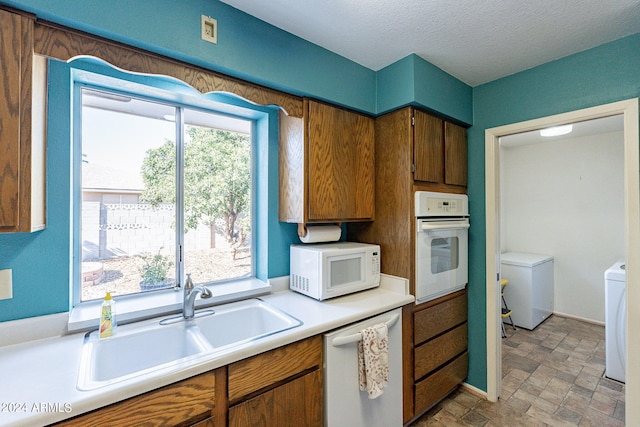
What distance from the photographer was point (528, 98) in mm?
2027

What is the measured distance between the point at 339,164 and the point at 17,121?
1.51 metres

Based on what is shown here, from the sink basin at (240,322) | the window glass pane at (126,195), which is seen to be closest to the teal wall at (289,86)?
the window glass pane at (126,195)

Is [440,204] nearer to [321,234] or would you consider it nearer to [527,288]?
[321,234]

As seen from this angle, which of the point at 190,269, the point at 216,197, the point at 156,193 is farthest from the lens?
the point at 216,197

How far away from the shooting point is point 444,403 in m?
2.17

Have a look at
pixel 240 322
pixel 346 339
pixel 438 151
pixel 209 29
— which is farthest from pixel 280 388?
pixel 438 151

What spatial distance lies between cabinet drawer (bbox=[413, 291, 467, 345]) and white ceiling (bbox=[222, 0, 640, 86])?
1685 millimetres

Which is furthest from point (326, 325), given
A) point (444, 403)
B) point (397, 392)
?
point (444, 403)

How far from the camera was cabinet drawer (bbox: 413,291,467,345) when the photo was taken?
1.93 meters

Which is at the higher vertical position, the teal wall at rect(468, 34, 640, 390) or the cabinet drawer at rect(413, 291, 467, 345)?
the teal wall at rect(468, 34, 640, 390)

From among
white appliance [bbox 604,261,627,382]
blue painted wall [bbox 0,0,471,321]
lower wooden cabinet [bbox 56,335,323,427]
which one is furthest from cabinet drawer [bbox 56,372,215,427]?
white appliance [bbox 604,261,627,382]

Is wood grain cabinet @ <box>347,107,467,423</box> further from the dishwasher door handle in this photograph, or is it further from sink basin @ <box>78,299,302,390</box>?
sink basin @ <box>78,299,302,390</box>

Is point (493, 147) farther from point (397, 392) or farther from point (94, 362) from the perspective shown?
→ point (94, 362)

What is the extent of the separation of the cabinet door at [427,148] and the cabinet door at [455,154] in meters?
0.06
